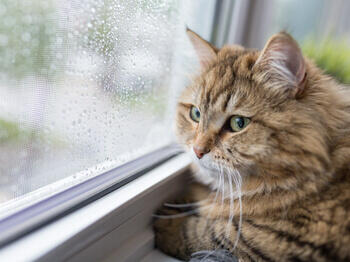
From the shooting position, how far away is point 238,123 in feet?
2.84

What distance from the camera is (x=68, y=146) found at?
0.75m

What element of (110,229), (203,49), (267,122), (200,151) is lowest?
(110,229)

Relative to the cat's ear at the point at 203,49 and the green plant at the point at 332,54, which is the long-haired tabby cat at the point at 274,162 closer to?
the cat's ear at the point at 203,49

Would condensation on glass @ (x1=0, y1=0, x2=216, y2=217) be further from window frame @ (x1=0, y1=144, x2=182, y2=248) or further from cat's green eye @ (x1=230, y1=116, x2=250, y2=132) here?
cat's green eye @ (x1=230, y1=116, x2=250, y2=132)

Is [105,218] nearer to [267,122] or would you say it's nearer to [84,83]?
[84,83]

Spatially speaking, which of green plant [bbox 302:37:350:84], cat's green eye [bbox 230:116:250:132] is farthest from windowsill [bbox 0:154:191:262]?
green plant [bbox 302:37:350:84]

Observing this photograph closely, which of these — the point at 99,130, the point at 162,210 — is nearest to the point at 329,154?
the point at 162,210

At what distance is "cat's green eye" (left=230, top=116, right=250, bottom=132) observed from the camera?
2.82 ft

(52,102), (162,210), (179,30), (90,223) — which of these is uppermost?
(179,30)

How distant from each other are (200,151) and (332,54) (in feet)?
2.77

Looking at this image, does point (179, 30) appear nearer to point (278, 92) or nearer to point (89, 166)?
point (278, 92)

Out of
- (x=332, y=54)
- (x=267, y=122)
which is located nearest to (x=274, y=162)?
(x=267, y=122)

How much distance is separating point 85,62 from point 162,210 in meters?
0.53

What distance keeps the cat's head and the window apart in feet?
0.80
